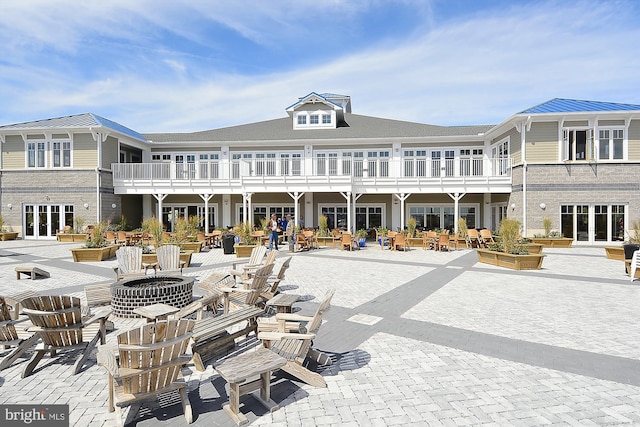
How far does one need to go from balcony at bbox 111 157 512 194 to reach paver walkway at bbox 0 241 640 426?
11392 mm

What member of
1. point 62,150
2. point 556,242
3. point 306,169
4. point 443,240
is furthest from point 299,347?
point 62,150

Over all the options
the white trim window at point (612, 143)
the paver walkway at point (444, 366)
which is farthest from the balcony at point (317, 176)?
the paver walkway at point (444, 366)

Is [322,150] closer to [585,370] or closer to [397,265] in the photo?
[397,265]

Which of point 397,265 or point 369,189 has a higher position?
point 369,189

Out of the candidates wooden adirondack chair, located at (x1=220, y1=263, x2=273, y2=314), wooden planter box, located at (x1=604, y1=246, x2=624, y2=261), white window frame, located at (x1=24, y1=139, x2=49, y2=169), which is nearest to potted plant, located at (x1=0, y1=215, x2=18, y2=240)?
white window frame, located at (x1=24, y1=139, x2=49, y2=169)

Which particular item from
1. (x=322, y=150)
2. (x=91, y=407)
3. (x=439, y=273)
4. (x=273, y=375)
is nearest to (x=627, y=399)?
(x=273, y=375)

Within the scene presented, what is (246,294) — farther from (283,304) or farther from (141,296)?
(141,296)

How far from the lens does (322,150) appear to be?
24.2m

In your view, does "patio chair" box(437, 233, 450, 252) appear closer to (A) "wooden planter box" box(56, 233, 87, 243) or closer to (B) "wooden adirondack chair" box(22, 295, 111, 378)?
(B) "wooden adirondack chair" box(22, 295, 111, 378)

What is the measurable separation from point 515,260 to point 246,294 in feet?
30.9

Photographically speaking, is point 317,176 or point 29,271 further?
point 317,176

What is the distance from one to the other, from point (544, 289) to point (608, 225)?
1325cm

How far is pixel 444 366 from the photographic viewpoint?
14.9 ft

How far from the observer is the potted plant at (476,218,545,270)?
11.8 metres
